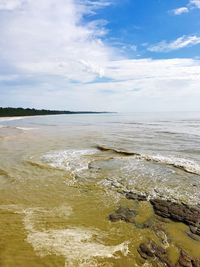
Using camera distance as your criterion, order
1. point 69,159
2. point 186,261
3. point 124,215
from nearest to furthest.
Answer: point 186,261
point 124,215
point 69,159

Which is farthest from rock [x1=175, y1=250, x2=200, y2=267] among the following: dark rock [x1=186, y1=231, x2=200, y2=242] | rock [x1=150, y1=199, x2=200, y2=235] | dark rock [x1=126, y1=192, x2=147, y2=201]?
dark rock [x1=126, y1=192, x2=147, y2=201]

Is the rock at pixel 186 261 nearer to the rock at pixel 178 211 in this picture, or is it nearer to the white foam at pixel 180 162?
the rock at pixel 178 211

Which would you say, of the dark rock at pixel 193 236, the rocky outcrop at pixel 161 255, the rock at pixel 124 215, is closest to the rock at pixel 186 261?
the rocky outcrop at pixel 161 255

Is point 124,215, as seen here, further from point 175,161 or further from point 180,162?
point 175,161

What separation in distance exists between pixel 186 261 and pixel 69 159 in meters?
13.5

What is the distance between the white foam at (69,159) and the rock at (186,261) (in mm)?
9817

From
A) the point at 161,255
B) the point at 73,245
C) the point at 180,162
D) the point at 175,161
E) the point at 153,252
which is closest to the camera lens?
the point at 161,255

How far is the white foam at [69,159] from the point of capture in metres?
17.8

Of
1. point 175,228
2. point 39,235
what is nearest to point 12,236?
point 39,235

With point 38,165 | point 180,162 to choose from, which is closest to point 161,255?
point 38,165

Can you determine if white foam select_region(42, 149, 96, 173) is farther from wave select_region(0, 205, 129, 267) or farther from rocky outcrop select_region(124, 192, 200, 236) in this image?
wave select_region(0, 205, 129, 267)

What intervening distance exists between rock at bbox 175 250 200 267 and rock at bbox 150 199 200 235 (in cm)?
172

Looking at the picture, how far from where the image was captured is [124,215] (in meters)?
10.2

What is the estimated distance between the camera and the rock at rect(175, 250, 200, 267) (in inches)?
285
